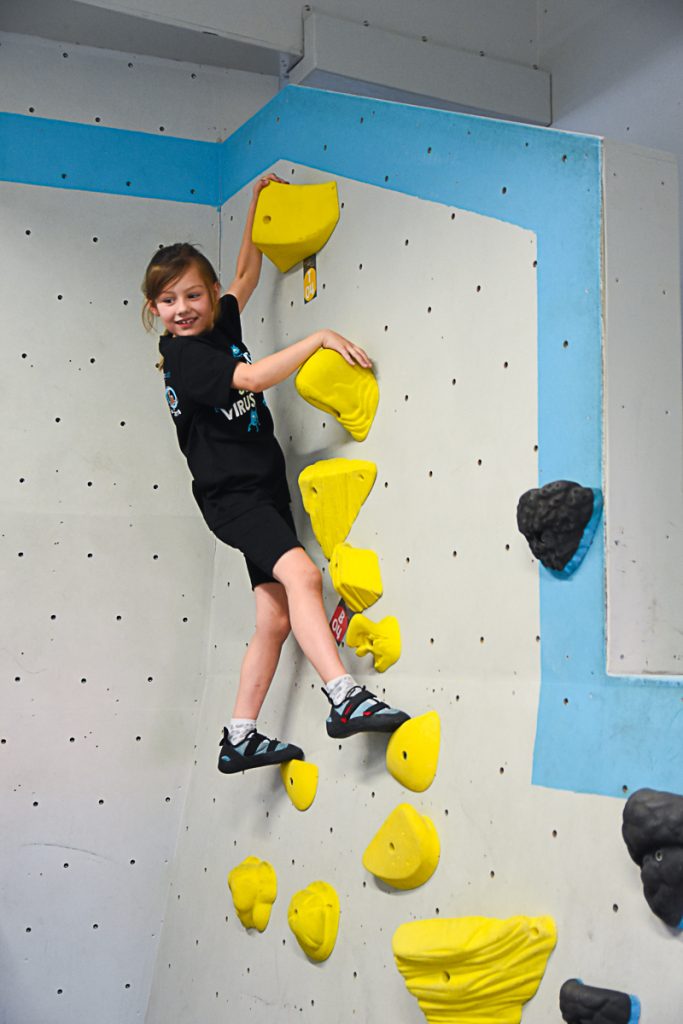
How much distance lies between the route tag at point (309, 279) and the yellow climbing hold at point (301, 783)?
110 cm

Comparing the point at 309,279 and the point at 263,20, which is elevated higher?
the point at 263,20

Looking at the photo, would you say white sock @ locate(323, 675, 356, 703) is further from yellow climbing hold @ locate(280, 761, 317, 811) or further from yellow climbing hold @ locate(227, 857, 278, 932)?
yellow climbing hold @ locate(227, 857, 278, 932)

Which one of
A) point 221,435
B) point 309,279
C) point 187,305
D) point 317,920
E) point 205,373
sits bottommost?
point 317,920

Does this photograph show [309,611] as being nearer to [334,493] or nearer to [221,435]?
[334,493]

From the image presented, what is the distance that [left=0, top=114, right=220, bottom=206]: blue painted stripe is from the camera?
3299 millimetres

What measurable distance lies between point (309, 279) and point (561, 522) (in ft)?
3.94

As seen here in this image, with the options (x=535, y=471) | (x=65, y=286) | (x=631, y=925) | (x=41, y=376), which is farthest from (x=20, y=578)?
(x=631, y=925)

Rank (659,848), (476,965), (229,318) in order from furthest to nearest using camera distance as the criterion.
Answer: (229,318), (476,965), (659,848)

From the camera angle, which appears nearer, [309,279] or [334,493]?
[334,493]

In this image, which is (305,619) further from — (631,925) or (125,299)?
(125,299)

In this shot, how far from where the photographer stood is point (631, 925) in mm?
1737

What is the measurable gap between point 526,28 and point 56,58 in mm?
1388

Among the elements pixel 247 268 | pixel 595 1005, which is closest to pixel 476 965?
pixel 595 1005

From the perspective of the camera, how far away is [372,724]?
2297 millimetres
